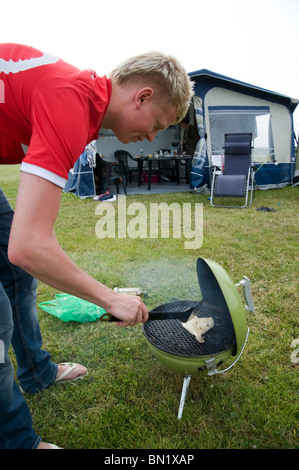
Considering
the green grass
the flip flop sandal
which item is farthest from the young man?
the flip flop sandal

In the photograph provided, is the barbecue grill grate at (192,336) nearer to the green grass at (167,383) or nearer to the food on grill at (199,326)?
the food on grill at (199,326)

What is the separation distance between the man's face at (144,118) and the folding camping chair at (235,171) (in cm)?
537

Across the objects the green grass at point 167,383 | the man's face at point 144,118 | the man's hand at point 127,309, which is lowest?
the green grass at point 167,383

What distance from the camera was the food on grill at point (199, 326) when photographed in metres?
1.68

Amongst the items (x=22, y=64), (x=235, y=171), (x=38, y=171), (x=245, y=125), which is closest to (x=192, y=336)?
(x=38, y=171)

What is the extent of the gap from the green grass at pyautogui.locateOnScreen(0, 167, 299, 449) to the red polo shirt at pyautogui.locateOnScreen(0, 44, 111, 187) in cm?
135

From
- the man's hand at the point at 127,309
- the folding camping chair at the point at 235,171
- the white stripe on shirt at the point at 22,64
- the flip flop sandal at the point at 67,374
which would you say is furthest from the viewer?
the folding camping chair at the point at 235,171

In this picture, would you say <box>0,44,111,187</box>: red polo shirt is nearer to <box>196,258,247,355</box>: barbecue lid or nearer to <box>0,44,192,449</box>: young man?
<box>0,44,192,449</box>: young man

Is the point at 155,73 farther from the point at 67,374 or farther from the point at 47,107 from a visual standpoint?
the point at 67,374

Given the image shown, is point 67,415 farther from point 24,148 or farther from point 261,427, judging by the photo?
point 24,148

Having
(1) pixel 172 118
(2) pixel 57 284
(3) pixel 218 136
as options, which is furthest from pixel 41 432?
(3) pixel 218 136

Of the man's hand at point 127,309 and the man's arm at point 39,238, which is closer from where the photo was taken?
the man's arm at point 39,238

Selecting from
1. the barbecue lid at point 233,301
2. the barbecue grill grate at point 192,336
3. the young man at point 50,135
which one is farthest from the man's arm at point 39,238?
the barbecue grill grate at point 192,336

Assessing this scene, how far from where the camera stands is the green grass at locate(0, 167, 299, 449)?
4.84 ft
